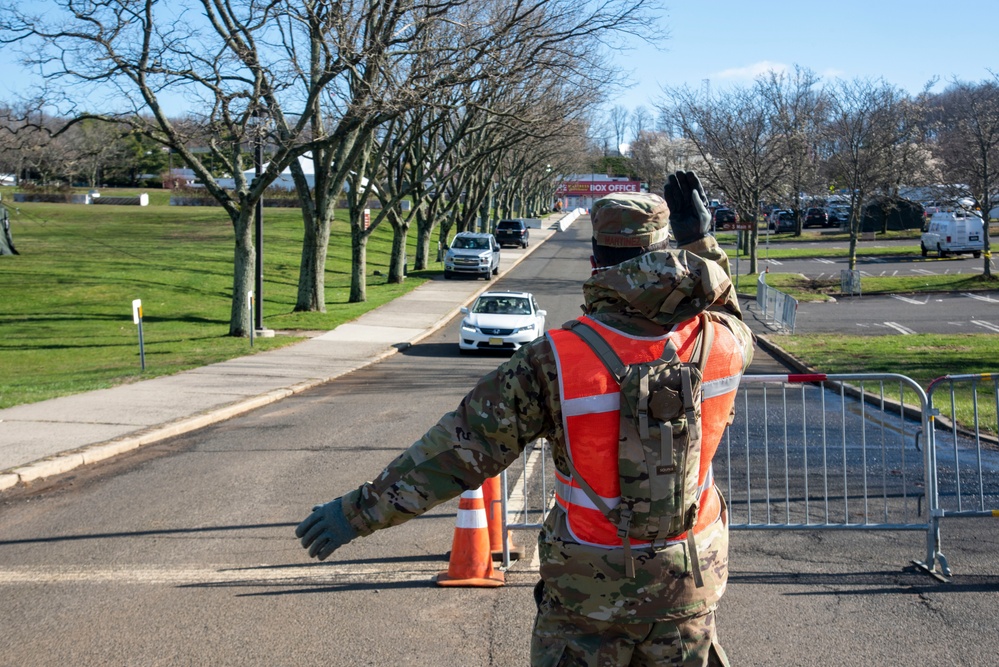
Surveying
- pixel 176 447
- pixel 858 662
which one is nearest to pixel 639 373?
pixel 858 662

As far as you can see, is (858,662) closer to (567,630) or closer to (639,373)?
(567,630)

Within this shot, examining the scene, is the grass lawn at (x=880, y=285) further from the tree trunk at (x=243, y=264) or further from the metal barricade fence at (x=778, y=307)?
the tree trunk at (x=243, y=264)

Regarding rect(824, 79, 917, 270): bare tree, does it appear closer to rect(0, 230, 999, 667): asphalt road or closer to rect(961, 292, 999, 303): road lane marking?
rect(961, 292, 999, 303): road lane marking

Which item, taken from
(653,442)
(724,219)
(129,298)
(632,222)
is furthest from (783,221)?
(653,442)

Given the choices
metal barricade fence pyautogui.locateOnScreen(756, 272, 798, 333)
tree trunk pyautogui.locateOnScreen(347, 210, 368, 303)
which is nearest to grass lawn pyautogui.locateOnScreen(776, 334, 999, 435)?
metal barricade fence pyautogui.locateOnScreen(756, 272, 798, 333)

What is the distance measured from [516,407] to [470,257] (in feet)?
125

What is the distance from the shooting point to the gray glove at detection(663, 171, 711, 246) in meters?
3.51

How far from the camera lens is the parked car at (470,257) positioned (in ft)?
134

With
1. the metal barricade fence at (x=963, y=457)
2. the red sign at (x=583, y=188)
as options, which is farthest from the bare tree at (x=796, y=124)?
the red sign at (x=583, y=188)

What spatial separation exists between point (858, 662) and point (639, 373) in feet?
10.1

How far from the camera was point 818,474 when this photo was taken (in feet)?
29.7

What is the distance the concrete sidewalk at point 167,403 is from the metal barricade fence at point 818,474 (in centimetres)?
461

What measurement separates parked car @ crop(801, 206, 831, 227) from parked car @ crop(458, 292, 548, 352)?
52701 millimetres

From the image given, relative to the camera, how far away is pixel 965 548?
22.5 feet
